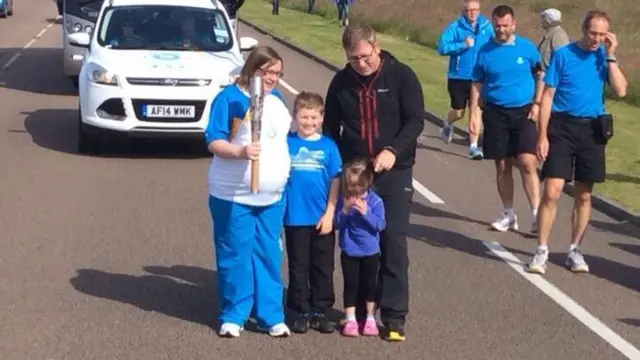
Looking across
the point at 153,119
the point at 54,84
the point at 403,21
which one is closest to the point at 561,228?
the point at 153,119

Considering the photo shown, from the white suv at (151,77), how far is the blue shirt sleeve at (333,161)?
6.90 m

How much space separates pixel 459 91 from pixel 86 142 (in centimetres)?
455

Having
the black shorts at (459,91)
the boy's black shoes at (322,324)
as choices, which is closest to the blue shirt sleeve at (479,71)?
the black shorts at (459,91)

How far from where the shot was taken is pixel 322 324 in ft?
24.9

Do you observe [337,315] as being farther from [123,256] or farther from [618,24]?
[618,24]

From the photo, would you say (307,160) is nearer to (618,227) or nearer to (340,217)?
(340,217)

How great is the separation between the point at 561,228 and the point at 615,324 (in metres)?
3.34

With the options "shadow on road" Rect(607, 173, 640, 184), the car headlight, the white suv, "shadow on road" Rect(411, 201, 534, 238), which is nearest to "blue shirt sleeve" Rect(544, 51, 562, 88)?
"shadow on road" Rect(411, 201, 534, 238)

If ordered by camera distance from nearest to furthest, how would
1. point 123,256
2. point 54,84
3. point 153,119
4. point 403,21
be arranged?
point 123,256 < point 153,119 < point 54,84 < point 403,21

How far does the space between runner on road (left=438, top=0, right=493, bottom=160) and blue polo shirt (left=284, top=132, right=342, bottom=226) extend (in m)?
7.74

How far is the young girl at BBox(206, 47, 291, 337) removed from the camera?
23.6ft

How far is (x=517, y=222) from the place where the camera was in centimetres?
1141

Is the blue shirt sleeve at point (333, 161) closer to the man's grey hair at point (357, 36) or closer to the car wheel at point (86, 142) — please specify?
the man's grey hair at point (357, 36)

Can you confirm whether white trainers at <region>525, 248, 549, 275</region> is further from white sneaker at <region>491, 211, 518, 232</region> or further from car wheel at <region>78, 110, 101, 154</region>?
car wheel at <region>78, 110, 101, 154</region>
